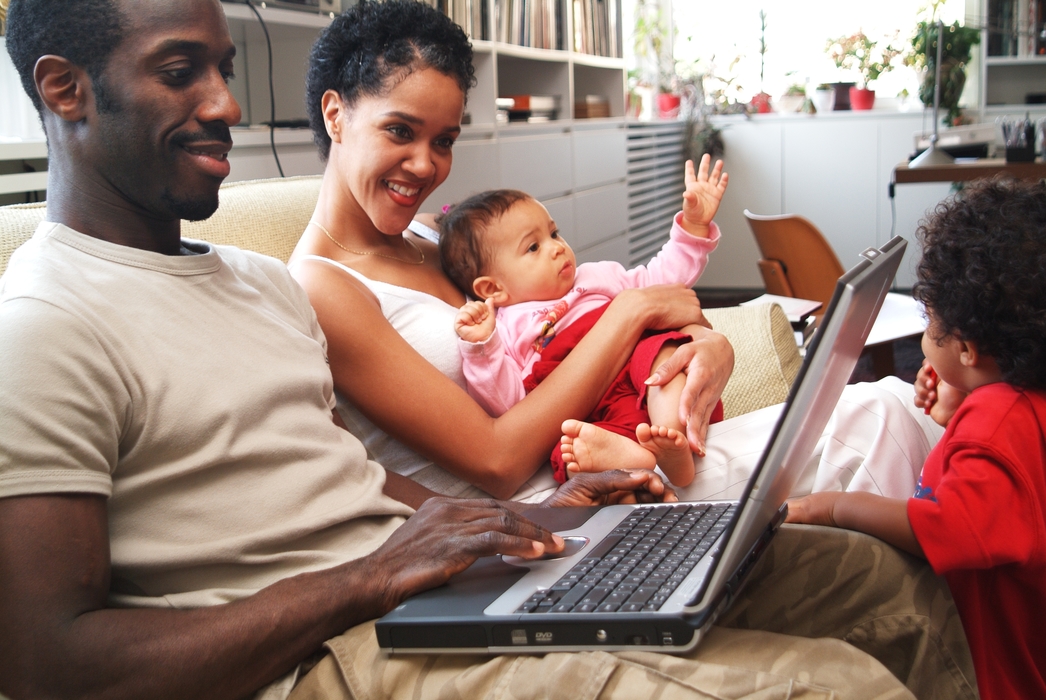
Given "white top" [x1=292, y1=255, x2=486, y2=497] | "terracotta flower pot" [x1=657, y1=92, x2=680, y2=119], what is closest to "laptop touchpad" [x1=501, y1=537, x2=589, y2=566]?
"white top" [x1=292, y1=255, x2=486, y2=497]

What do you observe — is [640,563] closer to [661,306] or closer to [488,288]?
[661,306]

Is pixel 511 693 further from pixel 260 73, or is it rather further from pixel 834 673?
pixel 260 73

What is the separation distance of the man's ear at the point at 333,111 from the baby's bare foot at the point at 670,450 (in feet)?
2.40

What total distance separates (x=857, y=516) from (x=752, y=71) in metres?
5.26

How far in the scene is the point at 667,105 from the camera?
5.70m

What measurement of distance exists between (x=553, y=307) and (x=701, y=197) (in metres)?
0.34

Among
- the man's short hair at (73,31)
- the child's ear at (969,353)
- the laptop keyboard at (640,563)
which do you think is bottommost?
the laptop keyboard at (640,563)

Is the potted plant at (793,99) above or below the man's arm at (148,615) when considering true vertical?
above

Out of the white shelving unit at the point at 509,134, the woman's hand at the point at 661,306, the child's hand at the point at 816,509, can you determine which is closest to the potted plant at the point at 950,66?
the white shelving unit at the point at 509,134

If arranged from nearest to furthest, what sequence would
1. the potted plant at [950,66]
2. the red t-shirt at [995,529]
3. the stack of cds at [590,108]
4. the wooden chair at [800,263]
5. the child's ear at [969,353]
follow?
1. the red t-shirt at [995,529]
2. the child's ear at [969,353]
3. the wooden chair at [800,263]
4. the stack of cds at [590,108]
5. the potted plant at [950,66]

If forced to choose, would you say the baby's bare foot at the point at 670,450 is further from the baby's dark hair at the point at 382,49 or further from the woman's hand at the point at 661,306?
the baby's dark hair at the point at 382,49

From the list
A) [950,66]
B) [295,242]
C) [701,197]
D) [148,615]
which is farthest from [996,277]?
[950,66]

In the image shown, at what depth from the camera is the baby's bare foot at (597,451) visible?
127cm

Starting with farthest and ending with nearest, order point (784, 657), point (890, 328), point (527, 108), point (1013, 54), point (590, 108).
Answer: point (1013, 54)
point (590, 108)
point (527, 108)
point (890, 328)
point (784, 657)
